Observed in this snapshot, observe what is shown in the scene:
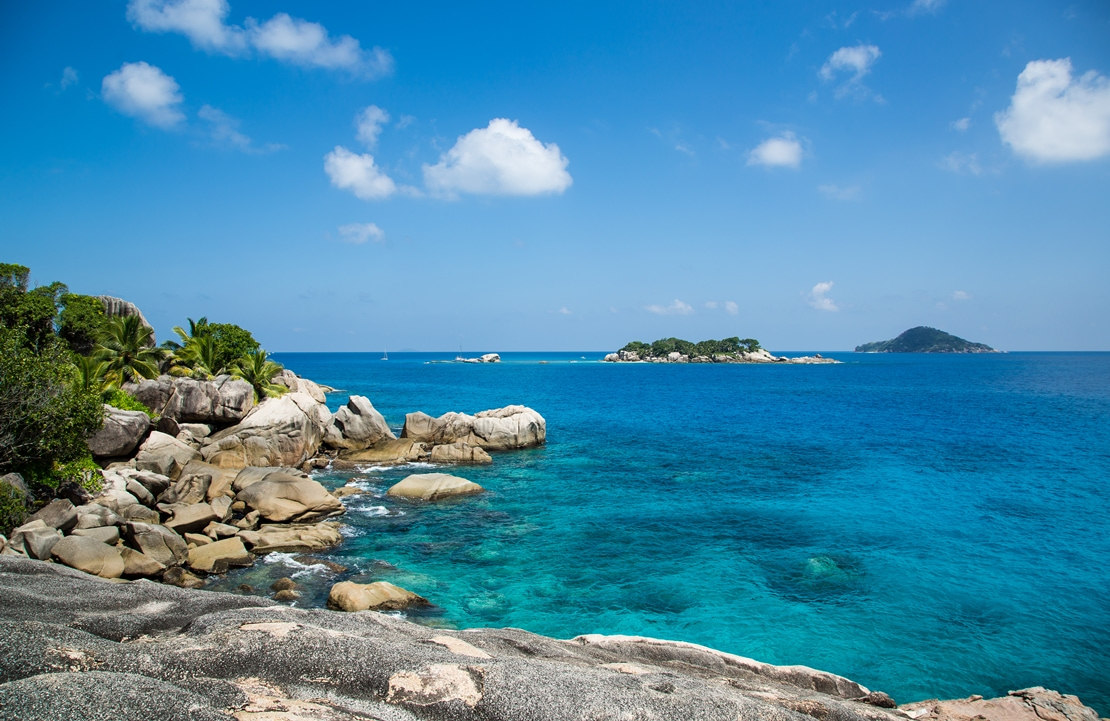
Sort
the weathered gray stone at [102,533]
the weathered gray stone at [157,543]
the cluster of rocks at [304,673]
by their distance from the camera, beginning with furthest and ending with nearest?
the weathered gray stone at [157,543], the weathered gray stone at [102,533], the cluster of rocks at [304,673]

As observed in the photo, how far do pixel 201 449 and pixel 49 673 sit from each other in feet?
104

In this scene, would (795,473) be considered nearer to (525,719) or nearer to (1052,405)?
(525,719)

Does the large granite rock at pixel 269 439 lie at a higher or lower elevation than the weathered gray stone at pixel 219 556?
higher

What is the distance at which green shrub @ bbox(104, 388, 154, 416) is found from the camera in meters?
31.0

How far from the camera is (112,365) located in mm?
36531

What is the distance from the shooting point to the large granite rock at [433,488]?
3156 centimetres

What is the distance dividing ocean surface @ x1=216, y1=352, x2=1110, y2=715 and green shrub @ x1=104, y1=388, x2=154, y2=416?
528 inches

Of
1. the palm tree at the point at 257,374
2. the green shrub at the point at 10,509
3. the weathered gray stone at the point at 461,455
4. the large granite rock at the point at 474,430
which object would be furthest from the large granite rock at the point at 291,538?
the palm tree at the point at 257,374

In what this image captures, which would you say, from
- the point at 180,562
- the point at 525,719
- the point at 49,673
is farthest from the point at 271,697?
the point at 180,562

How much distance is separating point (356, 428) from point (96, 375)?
16.7 meters

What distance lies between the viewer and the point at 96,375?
33.2 m

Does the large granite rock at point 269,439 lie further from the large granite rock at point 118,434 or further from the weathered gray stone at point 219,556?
the weathered gray stone at point 219,556

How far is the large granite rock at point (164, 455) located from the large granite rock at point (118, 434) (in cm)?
75

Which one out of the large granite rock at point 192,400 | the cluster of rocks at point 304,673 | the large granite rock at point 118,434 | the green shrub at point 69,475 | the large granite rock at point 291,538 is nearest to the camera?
the cluster of rocks at point 304,673
